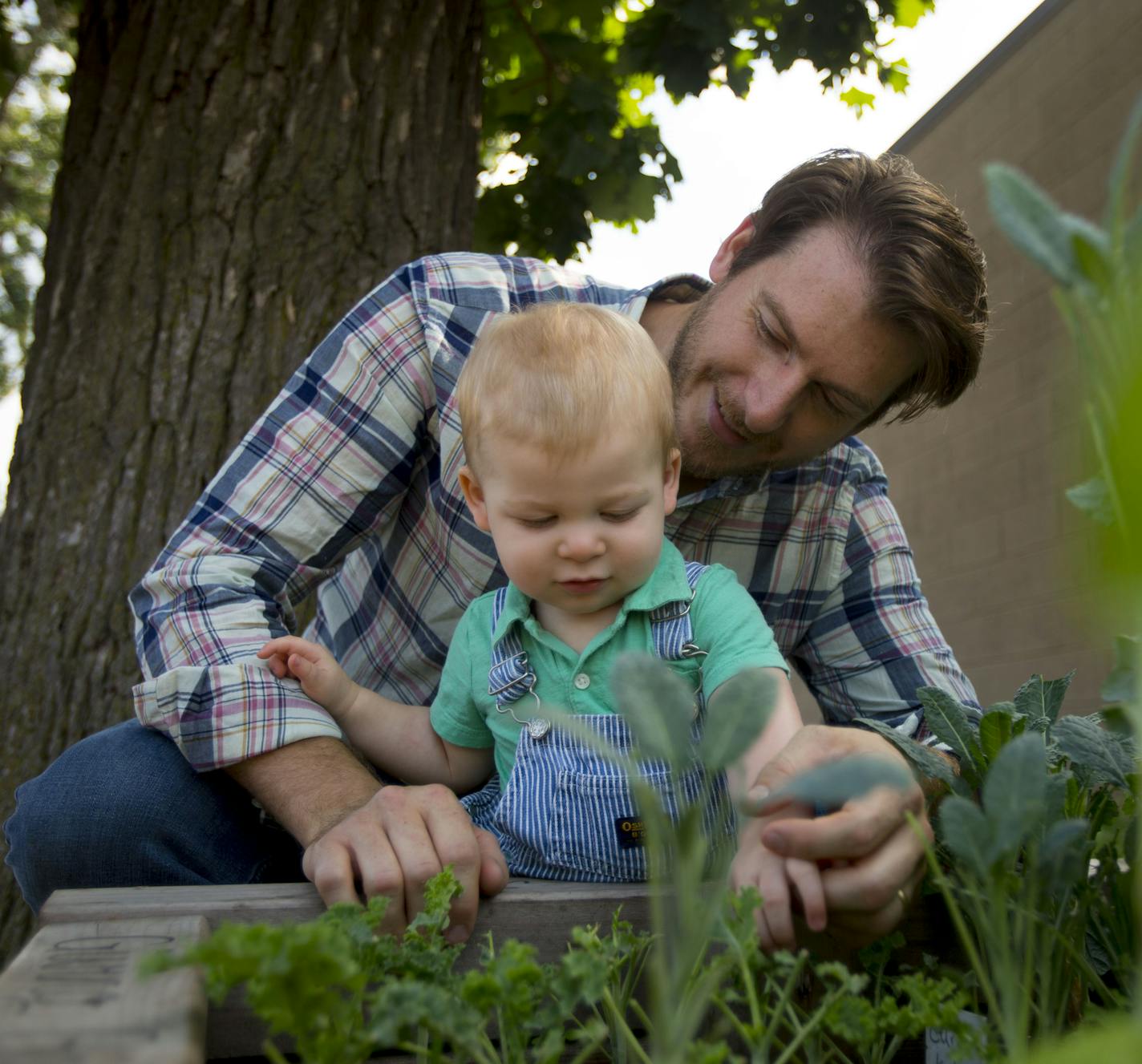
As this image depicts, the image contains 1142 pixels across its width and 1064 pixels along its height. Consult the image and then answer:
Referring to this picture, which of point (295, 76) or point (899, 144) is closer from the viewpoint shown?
point (295, 76)

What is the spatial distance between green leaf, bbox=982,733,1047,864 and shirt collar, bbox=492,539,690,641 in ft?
2.87

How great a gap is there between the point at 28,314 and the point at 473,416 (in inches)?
470

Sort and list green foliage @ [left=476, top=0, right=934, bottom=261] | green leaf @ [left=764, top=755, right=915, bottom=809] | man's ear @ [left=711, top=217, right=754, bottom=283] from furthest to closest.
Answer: green foliage @ [left=476, top=0, right=934, bottom=261]
man's ear @ [left=711, top=217, right=754, bottom=283]
green leaf @ [left=764, top=755, right=915, bottom=809]

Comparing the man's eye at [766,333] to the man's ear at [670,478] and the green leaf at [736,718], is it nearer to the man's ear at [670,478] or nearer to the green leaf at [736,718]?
the man's ear at [670,478]

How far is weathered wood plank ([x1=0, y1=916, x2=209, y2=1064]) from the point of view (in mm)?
546

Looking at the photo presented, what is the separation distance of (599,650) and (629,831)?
0.25 meters

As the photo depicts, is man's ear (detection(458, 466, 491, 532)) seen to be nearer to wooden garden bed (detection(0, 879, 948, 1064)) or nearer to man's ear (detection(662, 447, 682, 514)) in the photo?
man's ear (detection(662, 447, 682, 514))

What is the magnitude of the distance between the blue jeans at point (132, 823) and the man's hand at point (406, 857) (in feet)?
2.00

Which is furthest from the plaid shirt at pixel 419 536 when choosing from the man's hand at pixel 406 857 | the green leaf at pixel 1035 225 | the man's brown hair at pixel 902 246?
the green leaf at pixel 1035 225

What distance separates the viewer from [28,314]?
1183cm

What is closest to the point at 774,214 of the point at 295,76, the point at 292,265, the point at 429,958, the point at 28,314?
the point at 292,265

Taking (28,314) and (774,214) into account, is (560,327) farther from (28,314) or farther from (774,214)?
(28,314)

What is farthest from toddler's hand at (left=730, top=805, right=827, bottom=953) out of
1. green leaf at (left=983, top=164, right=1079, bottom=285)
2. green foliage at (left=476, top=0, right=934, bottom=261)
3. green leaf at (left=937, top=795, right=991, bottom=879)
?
green foliage at (left=476, top=0, right=934, bottom=261)

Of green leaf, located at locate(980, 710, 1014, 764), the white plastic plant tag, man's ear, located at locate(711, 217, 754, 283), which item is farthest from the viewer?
man's ear, located at locate(711, 217, 754, 283)
